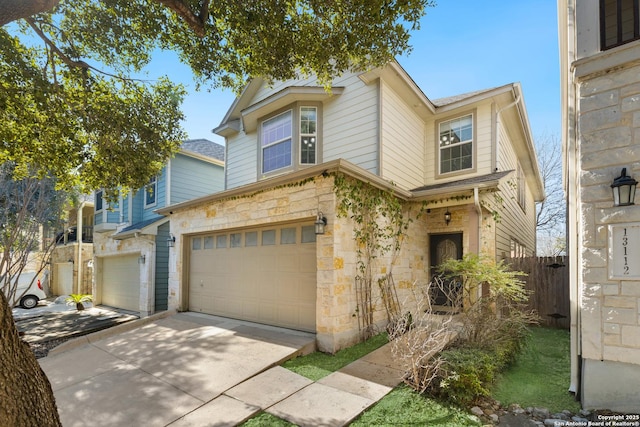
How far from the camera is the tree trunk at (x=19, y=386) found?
216 cm

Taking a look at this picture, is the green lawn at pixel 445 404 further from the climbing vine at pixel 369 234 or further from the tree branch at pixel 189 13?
the tree branch at pixel 189 13

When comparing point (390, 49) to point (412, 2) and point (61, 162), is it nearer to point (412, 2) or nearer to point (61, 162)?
point (412, 2)

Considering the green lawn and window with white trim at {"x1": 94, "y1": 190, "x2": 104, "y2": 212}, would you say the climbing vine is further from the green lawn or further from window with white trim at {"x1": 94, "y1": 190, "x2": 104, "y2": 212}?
window with white trim at {"x1": 94, "y1": 190, "x2": 104, "y2": 212}

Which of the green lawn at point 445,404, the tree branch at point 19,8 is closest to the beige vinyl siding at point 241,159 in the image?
the green lawn at point 445,404

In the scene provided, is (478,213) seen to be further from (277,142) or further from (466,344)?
(277,142)

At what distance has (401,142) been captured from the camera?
8203 millimetres

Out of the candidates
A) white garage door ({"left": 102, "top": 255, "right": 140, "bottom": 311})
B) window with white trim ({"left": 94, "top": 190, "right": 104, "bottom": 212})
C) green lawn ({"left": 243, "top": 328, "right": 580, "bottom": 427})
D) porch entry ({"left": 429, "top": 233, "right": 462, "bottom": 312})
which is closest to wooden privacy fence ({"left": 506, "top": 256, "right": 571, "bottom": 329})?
porch entry ({"left": 429, "top": 233, "right": 462, "bottom": 312})

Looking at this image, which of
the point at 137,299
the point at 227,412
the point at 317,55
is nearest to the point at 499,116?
the point at 317,55

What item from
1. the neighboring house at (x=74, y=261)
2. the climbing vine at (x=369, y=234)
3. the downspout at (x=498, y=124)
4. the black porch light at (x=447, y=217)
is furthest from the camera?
the neighboring house at (x=74, y=261)

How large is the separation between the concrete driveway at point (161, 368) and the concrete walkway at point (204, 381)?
13mm

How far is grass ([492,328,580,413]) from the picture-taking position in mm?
3877

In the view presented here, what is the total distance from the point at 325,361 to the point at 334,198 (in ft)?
8.78

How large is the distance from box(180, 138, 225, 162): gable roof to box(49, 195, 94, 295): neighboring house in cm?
558

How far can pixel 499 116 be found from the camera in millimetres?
8320
